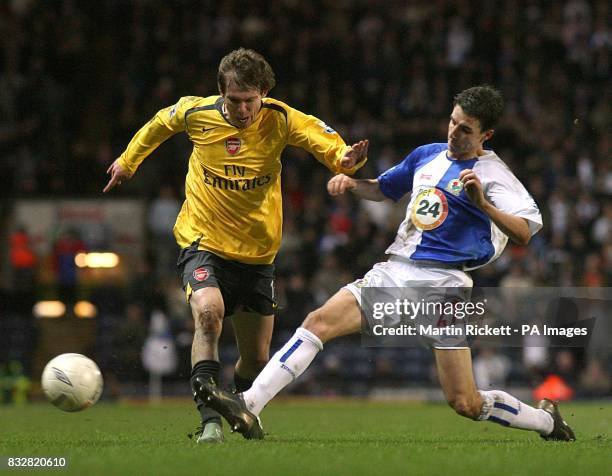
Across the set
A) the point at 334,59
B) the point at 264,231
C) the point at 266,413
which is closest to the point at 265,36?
the point at 334,59

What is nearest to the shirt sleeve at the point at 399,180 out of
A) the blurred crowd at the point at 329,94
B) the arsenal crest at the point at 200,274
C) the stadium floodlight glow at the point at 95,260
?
the arsenal crest at the point at 200,274

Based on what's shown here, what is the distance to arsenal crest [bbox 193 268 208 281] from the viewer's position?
7394 millimetres

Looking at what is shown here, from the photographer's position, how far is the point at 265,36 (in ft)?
63.9

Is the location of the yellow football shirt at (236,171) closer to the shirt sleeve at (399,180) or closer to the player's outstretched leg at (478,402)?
the shirt sleeve at (399,180)

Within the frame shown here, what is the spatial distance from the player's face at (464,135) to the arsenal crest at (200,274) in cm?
173

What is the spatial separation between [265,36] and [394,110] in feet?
8.28

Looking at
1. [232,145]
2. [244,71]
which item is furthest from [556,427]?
[244,71]

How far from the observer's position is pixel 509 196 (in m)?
7.12

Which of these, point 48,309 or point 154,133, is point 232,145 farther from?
point 48,309

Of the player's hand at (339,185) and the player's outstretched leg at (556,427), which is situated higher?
the player's hand at (339,185)

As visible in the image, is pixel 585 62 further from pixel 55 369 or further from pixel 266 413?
pixel 55 369

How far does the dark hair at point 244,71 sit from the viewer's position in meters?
7.16

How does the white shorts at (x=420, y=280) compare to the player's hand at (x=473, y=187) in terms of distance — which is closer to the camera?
the player's hand at (x=473, y=187)

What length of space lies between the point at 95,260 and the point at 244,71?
32.9 feet
